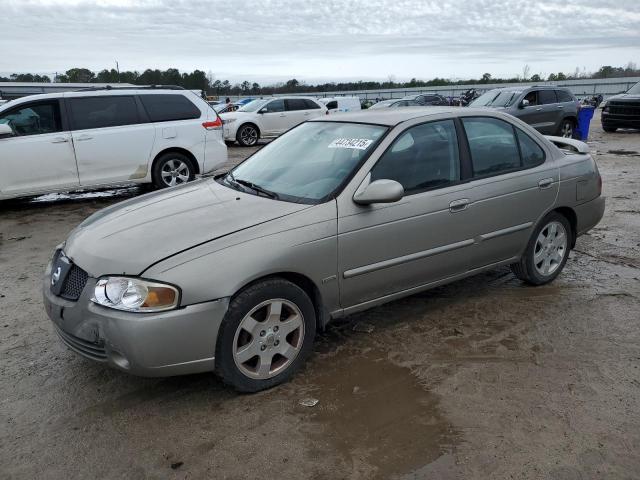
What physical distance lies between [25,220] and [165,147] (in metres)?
2.33

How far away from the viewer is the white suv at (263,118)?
1748 centimetres

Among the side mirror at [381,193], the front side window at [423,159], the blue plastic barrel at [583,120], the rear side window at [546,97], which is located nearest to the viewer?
the side mirror at [381,193]

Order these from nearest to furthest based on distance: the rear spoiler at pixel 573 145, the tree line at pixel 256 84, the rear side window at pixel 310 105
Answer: the rear spoiler at pixel 573 145 → the rear side window at pixel 310 105 → the tree line at pixel 256 84

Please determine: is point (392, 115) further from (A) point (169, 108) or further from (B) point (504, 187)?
(A) point (169, 108)

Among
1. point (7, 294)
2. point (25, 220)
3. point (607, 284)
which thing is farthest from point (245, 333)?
point (25, 220)

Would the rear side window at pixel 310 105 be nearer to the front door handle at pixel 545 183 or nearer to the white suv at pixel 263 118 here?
the white suv at pixel 263 118

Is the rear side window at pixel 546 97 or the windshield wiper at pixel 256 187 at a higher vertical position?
the windshield wiper at pixel 256 187

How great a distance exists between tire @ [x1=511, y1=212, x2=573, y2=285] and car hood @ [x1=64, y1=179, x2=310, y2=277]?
Answer: 226cm

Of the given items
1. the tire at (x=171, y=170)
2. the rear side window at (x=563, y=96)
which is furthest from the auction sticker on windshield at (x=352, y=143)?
the rear side window at (x=563, y=96)

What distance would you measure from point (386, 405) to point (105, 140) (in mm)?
6808

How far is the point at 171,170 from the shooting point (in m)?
8.97

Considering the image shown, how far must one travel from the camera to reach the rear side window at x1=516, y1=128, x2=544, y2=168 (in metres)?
4.52

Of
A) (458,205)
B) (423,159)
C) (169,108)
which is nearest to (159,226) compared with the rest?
(423,159)

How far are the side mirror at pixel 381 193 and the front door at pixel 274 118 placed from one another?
15.0m
